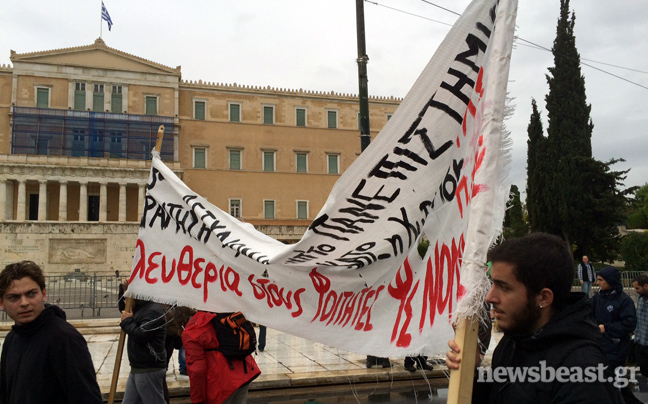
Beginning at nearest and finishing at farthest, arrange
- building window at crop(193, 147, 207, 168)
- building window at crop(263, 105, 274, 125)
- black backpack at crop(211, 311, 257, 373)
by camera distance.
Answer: black backpack at crop(211, 311, 257, 373), building window at crop(193, 147, 207, 168), building window at crop(263, 105, 274, 125)

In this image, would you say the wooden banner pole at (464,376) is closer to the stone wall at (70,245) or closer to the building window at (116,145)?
the stone wall at (70,245)

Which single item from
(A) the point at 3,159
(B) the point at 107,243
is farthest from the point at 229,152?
(A) the point at 3,159

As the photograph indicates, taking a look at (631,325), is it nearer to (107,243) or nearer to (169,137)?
(107,243)

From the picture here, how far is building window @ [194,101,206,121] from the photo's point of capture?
42.0 m

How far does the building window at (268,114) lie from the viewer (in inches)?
1713

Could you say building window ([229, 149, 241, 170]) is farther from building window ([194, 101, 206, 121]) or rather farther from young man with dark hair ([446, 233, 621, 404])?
young man with dark hair ([446, 233, 621, 404])

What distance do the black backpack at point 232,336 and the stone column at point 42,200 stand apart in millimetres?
38414

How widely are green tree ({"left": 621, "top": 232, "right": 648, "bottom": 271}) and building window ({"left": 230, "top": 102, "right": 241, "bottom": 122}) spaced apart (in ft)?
96.8

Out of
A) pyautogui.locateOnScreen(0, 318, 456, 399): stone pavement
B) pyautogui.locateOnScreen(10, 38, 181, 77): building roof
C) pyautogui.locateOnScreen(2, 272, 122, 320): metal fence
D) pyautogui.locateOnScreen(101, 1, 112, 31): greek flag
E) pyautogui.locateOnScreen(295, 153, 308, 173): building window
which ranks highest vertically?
pyautogui.locateOnScreen(101, 1, 112, 31): greek flag

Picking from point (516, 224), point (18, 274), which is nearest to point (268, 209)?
point (516, 224)

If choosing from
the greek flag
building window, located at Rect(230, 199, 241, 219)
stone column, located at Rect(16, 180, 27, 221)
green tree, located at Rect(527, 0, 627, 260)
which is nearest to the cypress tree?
green tree, located at Rect(527, 0, 627, 260)

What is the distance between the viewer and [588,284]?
12273mm

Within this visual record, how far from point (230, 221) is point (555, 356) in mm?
2674

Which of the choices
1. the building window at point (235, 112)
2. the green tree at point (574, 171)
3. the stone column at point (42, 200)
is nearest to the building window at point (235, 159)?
the building window at point (235, 112)
